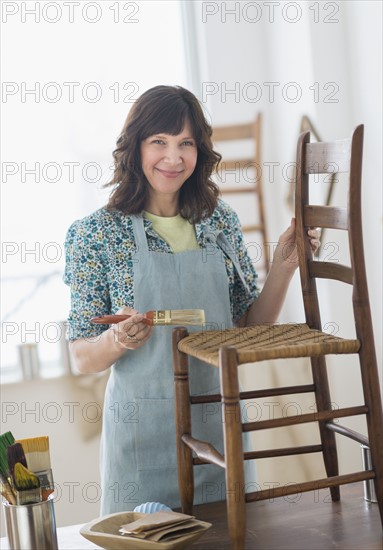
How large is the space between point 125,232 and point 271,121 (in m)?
1.84

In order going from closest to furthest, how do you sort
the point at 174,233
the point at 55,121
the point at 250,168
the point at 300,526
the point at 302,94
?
the point at 300,526
the point at 174,233
the point at 302,94
the point at 55,121
the point at 250,168

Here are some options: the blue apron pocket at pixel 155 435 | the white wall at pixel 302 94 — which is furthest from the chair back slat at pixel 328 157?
the white wall at pixel 302 94

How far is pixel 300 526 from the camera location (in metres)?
1.70

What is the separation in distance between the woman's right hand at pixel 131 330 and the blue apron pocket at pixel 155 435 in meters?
0.24

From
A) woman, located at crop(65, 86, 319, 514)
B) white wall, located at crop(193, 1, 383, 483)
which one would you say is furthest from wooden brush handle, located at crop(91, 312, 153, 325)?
white wall, located at crop(193, 1, 383, 483)

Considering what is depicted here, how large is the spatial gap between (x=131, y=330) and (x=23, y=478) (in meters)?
0.43

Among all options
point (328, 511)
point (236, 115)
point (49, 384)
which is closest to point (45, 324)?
point (49, 384)

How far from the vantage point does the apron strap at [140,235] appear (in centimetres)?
205

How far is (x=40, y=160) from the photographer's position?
354 centimetres

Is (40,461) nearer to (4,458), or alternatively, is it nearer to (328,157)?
(4,458)

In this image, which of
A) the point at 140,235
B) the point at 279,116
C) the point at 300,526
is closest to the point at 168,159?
the point at 140,235

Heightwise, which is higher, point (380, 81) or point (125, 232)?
point (380, 81)

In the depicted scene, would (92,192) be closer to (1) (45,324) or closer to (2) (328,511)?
(1) (45,324)

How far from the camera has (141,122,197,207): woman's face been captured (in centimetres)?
204
